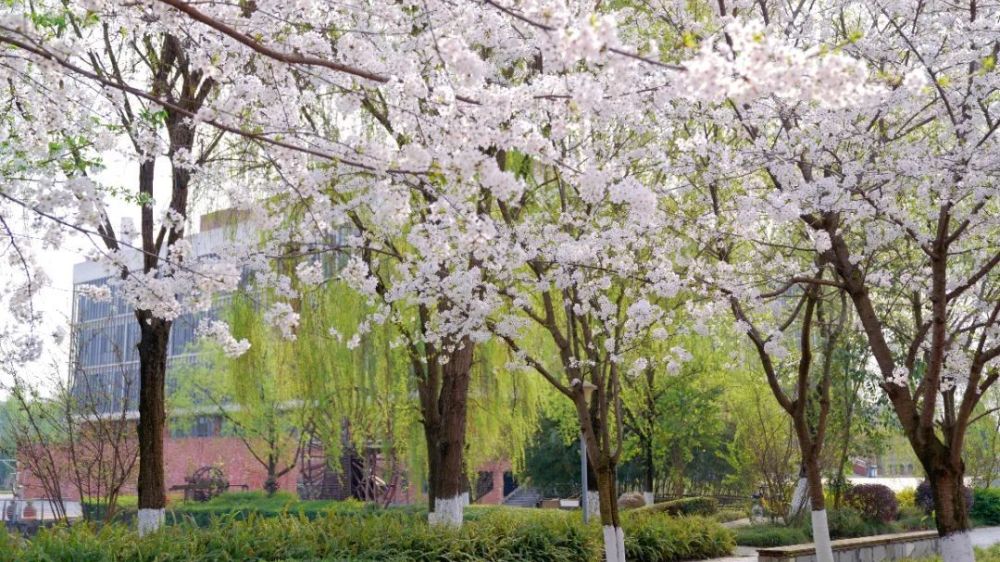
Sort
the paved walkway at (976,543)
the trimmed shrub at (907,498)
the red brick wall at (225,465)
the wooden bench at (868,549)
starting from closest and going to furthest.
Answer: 1. the wooden bench at (868,549)
2. the paved walkway at (976,543)
3. the trimmed shrub at (907,498)
4. the red brick wall at (225,465)

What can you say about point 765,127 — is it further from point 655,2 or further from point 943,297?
point 943,297

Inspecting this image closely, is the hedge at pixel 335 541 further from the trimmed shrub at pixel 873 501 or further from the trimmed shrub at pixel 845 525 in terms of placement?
the trimmed shrub at pixel 873 501

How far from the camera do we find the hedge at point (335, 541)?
8.41 meters

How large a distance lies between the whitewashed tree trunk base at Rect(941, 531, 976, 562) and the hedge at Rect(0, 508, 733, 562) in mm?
4427

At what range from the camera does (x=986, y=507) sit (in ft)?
79.0

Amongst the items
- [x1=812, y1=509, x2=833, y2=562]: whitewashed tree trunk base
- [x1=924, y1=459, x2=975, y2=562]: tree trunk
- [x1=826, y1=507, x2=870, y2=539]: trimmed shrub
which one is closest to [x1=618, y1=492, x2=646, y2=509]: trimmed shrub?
[x1=826, y1=507, x2=870, y2=539]: trimmed shrub

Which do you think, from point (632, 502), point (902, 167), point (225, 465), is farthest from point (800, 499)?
point (225, 465)

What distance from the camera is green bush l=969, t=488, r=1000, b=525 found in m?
23.9

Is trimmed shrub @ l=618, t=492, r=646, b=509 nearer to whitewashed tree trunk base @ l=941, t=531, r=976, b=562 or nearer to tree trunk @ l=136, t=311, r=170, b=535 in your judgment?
tree trunk @ l=136, t=311, r=170, b=535

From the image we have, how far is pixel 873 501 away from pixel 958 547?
1073 centimetres

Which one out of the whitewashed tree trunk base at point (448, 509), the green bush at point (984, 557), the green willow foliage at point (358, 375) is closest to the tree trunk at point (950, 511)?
the green bush at point (984, 557)

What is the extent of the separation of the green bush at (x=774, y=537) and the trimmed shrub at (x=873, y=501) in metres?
1.93

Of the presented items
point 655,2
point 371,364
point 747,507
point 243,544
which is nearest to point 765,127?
point 655,2

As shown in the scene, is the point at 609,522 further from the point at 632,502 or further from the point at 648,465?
the point at 648,465
